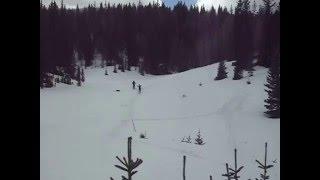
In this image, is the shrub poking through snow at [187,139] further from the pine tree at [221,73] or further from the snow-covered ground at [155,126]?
the pine tree at [221,73]

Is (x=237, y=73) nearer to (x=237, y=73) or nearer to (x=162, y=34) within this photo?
(x=237, y=73)

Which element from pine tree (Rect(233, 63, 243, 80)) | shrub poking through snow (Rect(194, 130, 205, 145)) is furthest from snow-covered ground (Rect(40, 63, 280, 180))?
pine tree (Rect(233, 63, 243, 80))

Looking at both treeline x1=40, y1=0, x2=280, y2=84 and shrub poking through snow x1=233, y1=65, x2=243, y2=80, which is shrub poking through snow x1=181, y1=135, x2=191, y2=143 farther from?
shrub poking through snow x1=233, y1=65, x2=243, y2=80

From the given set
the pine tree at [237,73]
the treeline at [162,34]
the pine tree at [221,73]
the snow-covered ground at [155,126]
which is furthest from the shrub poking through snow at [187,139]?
the pine tree at [221,73]

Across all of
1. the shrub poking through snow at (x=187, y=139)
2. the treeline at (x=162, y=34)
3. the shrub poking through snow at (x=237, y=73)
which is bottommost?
the shrub poking through snow at (x=187, y=139)

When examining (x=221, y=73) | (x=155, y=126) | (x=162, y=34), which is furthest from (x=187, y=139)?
(x=162, y=34)

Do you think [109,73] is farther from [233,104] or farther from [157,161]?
[157,161]
